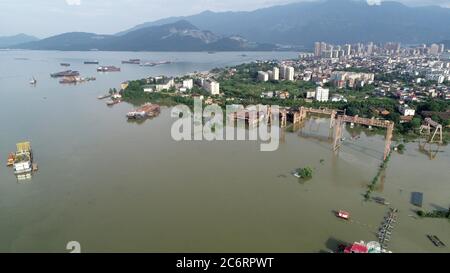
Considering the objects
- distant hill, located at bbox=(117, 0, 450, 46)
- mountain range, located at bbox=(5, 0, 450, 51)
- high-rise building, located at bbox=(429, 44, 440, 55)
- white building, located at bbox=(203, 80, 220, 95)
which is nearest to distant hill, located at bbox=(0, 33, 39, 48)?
mountain range, located at bbox=(5, 0, 450, 51)

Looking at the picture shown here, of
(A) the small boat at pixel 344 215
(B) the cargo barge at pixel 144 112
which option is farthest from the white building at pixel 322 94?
(A) the small boat at pixel 344 215

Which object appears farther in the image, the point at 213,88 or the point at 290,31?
the point at 290,31

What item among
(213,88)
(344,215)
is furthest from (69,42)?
(344,215)

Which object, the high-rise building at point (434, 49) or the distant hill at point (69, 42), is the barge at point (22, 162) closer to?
the high-rise building at point (434, 49)

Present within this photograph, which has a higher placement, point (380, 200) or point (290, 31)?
point (290, 31)

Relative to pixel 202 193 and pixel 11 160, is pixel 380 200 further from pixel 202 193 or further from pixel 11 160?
pixel 11 160

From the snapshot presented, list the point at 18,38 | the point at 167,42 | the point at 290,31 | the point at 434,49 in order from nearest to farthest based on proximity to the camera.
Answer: the point at 434,49, the point at 167,42, the point at 290,31, the point at 18,38
